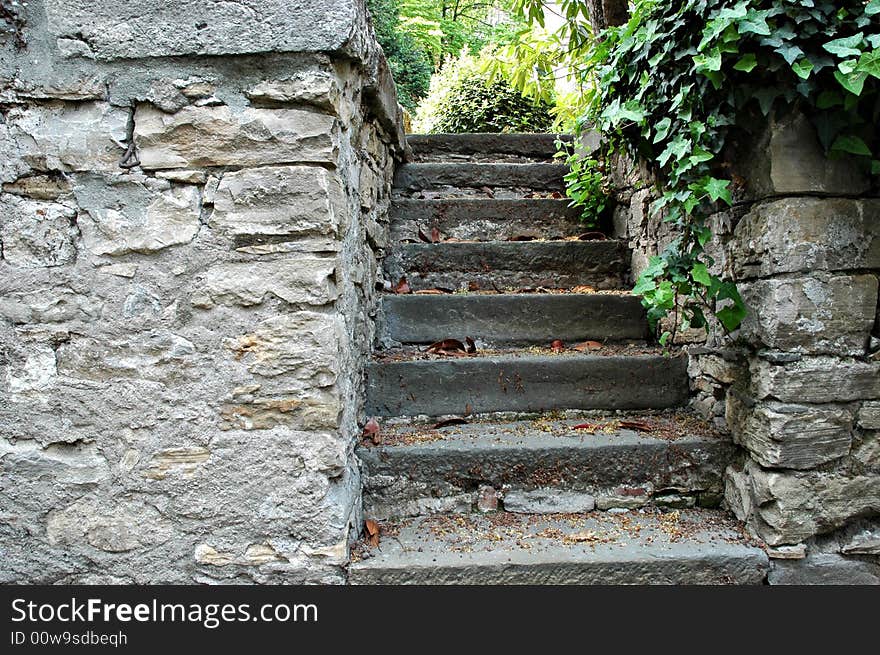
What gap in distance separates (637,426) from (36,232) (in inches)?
80.7

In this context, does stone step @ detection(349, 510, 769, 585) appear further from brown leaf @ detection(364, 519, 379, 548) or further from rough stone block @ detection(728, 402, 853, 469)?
rough stone block @ detection(728, 402, 853, 469)

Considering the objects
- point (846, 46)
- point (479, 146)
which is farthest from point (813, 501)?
point (479, 146)

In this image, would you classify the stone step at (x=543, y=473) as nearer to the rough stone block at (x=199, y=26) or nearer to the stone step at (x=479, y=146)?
the rough stone block at (x=199, y=26)

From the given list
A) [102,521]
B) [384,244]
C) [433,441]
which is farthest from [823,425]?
[102,521]

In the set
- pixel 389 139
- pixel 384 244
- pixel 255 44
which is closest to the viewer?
pixel 255 44

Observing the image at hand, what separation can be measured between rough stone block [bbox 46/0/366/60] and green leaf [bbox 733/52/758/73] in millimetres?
1102

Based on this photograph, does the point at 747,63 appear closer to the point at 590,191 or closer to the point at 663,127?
the point at 663,127

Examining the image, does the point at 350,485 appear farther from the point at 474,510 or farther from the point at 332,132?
the point at 332,132

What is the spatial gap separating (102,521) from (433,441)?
1038mm

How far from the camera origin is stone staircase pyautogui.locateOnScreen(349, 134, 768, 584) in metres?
1.80

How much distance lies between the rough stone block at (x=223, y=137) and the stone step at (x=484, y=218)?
148 cm

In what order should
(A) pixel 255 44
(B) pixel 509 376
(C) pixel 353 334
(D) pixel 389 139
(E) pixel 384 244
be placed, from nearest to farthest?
(A) pixel 255 44, (C) pixel 353 334, (B) pixel 509 376, (E) pixel 384 244, (D) pixel 389 139

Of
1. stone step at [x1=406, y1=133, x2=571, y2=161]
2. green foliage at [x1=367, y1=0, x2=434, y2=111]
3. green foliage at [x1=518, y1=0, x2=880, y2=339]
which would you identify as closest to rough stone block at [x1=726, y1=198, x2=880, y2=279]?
green foliage at [x1=518, y1=0, x2=880, y2=339]

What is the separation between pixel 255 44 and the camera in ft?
5.30
